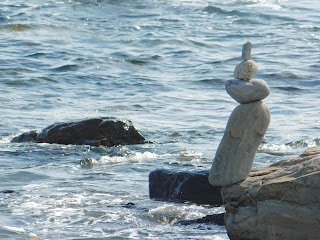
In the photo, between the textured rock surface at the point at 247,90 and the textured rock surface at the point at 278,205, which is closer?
the textured rock surface at the point at 278,205

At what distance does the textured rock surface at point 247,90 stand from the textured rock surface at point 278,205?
668mm

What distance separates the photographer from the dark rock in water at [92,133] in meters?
11.8

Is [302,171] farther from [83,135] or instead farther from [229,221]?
[83,135]

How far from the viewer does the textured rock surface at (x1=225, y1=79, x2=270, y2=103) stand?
602cm

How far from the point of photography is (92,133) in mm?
11867

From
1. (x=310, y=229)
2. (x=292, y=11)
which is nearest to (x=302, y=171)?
(x=310, y=229)

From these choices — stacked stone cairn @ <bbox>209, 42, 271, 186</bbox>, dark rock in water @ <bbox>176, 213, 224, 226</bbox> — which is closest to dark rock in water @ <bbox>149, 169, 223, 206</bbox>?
dark rock in water @ <bbox>176, 213, 224, 226</bbox>

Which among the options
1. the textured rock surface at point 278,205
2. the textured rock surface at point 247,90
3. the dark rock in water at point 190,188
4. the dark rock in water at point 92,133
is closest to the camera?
the textured rock surface at point 278,205

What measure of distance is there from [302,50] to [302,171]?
52.0 ft

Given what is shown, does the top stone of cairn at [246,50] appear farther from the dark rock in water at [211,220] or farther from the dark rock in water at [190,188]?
the dark rock in water at [190,188]

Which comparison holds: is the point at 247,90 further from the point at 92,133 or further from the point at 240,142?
the point at 92,133

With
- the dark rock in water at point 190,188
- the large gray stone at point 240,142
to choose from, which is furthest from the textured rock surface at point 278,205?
the dark rock in water at point 190,188

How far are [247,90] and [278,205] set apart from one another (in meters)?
0.95

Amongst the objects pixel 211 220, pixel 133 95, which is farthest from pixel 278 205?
pixel 133 95
